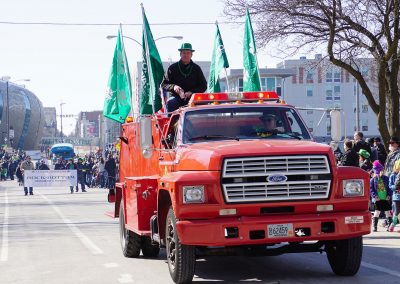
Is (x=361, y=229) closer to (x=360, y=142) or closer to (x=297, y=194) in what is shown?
(x=297, y=194)

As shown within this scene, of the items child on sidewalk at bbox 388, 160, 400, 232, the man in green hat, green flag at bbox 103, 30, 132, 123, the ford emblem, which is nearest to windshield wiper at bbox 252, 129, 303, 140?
the ford emblem

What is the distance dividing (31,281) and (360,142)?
38.4 feet

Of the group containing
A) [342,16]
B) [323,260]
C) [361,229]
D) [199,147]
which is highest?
[342,16]

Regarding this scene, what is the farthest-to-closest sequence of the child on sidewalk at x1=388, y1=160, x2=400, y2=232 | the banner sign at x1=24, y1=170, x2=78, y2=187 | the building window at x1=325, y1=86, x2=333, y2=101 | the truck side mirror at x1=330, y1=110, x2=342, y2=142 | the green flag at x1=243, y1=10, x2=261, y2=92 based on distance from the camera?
the building window at x1=325, y1=86, x2=333, y2=101
the banner sign at x1=24, y1=170, x2=78, y2=187
the green flag at x1=243, y1=10, x2=261, y2=92
the child on sidewalk at x1=388, y1=160, x2=400, y2=232
the truck side mirror at x1=330, y1=110, x2=342, y2=142

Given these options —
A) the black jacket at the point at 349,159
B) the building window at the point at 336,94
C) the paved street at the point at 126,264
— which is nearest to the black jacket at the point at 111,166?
the paved street at the point at 126,264

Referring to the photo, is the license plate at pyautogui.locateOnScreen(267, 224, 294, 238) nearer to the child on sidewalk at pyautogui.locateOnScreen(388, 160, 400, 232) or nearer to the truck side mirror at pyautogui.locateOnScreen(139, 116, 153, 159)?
the truck side mirror at pyautogui.locateOnScreen(139, 116, 153, 159)

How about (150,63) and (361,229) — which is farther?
(150,63)

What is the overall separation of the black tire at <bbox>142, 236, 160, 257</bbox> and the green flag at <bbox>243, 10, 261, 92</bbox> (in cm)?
448

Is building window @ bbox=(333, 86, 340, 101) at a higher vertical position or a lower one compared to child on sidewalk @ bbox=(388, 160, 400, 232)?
higher

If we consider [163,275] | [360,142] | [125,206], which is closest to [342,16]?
[360,142]

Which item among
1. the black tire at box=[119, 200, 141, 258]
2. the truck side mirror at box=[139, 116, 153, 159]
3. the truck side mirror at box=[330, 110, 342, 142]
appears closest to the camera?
the truck side mirror at box=[139, 116, 153, 159]

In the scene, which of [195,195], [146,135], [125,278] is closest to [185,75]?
[146,135]

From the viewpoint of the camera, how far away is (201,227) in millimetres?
9172

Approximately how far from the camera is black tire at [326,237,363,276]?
1003cm
